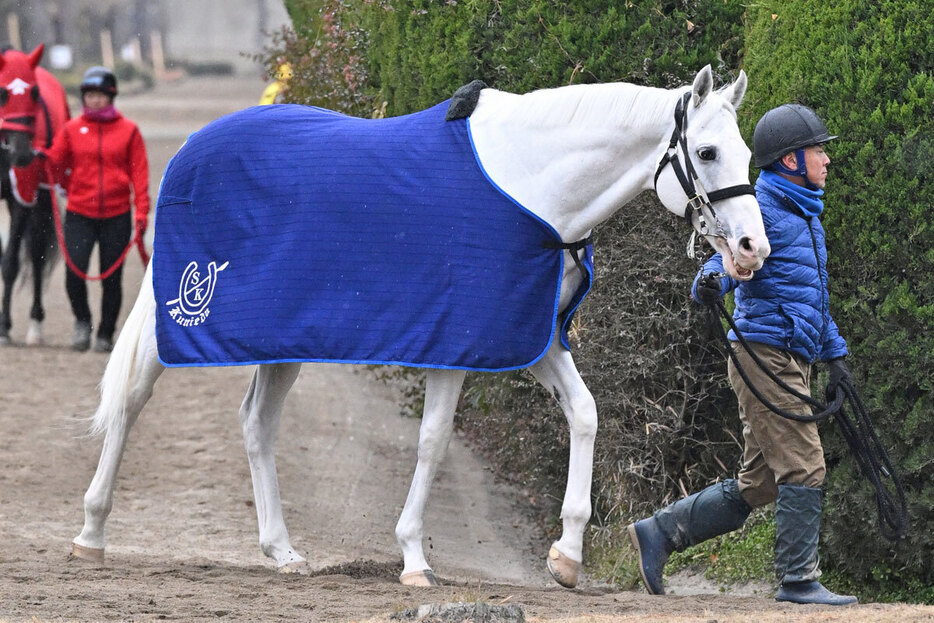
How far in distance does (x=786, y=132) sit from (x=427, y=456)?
180 cm

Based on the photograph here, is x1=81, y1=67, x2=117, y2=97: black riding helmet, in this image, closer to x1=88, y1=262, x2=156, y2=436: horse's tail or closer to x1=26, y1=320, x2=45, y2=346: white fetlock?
x1=26, y1=320, x2=45, y2=346: white fetlock

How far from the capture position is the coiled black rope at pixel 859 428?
464 centimetres

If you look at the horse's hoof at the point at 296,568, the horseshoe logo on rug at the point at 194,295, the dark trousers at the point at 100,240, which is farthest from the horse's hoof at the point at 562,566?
the dark trousers at the point at 100,240

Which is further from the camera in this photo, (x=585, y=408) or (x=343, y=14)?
(x=343, y=14)

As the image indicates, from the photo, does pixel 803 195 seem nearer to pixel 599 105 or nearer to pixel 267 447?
pixel 599 105

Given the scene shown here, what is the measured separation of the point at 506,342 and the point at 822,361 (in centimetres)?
114

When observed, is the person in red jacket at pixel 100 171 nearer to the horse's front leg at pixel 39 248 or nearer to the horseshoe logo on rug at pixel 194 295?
the horse's front leg at pixel 39 248

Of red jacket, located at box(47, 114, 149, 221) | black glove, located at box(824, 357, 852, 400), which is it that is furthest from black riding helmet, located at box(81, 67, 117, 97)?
black glove, located at box(824, 357, 852, 400)

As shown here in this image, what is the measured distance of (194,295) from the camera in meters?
5.51

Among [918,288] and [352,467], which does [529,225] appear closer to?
[918,288]

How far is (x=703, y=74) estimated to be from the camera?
460 centimetres

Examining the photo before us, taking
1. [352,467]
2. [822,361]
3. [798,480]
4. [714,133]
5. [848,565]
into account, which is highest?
[714,133]

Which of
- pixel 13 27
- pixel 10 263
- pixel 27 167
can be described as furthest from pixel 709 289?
pixel 13 27

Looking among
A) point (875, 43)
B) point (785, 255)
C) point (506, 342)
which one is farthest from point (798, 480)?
point (875, 43)
